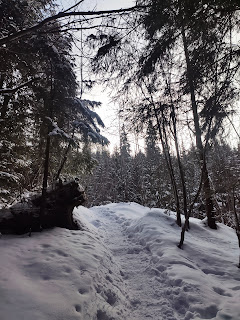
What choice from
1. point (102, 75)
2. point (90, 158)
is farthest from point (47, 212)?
point (102, 75)

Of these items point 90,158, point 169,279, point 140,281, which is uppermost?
point 90,158

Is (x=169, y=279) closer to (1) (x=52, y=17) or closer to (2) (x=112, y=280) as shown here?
(2) (x=112, y=280)

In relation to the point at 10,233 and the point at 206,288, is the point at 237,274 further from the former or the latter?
the point at 10,233

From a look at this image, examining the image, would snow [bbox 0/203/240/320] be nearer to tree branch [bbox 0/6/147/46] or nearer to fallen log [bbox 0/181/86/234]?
fallen log [bbox 0/181/86/234]

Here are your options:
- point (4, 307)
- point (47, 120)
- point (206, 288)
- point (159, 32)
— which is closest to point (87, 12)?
point (159, 32)

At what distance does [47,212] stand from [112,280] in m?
2.68

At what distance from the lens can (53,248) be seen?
404 cm

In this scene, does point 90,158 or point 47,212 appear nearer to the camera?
point 47,212

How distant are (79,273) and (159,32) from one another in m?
4.22

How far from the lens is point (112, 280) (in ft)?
12.7

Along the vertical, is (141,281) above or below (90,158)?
below

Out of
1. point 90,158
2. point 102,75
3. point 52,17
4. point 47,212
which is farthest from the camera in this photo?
point 90,158

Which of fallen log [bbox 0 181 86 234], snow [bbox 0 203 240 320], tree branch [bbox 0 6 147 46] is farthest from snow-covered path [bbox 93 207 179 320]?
tree branch [bbox 0 6 147 46]

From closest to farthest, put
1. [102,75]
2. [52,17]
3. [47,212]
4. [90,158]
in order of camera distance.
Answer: [52,17] < [102,75] < [47,212] < [90,158]
